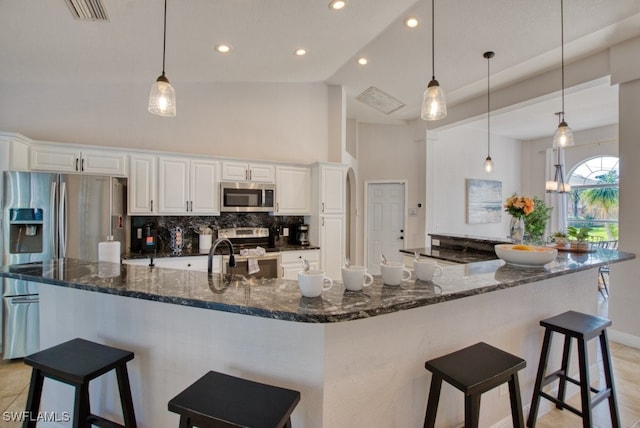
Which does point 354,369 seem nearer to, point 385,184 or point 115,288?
point 115,288

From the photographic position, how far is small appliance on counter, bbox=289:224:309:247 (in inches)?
172

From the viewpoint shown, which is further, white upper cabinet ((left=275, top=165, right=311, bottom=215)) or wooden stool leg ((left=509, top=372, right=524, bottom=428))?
white upper cabinet ((left=275, top=165, right=311, bottom=215))

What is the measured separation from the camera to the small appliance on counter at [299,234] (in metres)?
4.38

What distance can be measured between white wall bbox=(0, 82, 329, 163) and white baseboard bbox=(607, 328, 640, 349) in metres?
4.13

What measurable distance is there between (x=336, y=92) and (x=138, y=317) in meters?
4.16

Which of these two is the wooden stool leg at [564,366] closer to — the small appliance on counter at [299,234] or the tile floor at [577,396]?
the tile floor at [577,396]

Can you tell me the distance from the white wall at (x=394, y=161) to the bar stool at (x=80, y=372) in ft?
16.1

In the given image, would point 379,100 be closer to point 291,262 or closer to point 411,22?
point 411,22

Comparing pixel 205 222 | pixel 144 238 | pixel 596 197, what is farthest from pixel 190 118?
pixel 596 197

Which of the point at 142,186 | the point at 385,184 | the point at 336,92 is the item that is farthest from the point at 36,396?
the point at 385,184

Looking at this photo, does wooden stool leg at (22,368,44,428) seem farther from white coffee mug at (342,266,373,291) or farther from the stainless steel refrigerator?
the stainless steel refrigerator

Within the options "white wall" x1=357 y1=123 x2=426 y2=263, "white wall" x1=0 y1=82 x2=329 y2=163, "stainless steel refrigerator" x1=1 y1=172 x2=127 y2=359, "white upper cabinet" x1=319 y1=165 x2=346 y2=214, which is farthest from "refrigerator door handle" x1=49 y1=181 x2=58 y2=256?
"white wall" x1=357 y1=123 x2=426 y2=263

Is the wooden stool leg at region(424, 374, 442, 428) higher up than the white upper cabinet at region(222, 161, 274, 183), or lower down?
lower down

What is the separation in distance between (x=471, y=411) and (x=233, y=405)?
946mm
